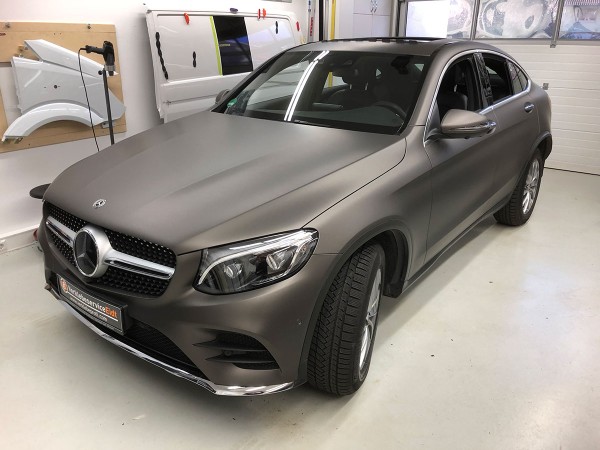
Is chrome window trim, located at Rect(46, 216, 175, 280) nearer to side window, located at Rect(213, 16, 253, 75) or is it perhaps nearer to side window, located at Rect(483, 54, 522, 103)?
side window, located at Rect(483, 54, 522, 103)

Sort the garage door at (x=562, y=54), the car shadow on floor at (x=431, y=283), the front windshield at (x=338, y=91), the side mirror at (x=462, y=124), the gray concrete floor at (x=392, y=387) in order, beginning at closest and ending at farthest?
the gray concrete floor at (x=392, y=387) < the side mirror at (x=462, y=124) < the front windshield at (x=338, y=91) < the car shadow on floor at (x=431, y=283) < the garage door at (x=562, y=54)

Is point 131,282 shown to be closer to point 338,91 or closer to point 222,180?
point 222,180

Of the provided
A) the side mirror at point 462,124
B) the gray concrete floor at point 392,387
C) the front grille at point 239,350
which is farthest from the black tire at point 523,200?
the front grille at point 239,350

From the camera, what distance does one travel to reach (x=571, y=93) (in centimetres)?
504

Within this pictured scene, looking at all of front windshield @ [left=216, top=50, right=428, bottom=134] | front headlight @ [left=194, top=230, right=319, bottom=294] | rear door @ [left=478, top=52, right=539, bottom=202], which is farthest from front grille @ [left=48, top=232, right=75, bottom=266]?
rear door @ [left=478, top=52, right=539, bottom=202]

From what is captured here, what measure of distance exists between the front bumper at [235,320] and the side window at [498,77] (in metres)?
1.89

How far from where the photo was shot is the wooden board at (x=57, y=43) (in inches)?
112

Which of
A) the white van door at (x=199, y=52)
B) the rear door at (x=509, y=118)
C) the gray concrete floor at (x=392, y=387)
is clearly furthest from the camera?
the white van door at (x=199, y=52)

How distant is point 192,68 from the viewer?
12.1 ft

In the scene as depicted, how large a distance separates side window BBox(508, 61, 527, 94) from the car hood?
1563 millimetres

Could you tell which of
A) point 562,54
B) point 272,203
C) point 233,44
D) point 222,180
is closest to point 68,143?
point 233,44

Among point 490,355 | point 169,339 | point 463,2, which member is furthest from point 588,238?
point 463,2

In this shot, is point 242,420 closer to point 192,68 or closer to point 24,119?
point 24,119

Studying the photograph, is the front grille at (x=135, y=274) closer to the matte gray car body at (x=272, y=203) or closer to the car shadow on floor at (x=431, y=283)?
the matte gray car body at (x=272, y=203)
